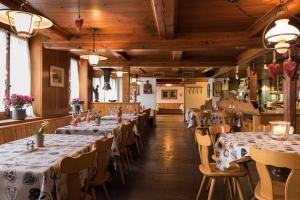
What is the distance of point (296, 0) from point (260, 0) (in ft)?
1.38

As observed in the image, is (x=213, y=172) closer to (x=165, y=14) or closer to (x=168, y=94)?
(x=165, y=14)

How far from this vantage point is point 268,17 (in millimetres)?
3934

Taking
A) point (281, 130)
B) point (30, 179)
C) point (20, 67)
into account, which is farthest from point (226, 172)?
point (20, 67)

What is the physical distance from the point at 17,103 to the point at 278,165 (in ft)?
13.8

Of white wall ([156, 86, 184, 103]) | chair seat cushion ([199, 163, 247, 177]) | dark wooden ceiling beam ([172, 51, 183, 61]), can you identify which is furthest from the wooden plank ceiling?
white wall ([156, 86, 184, 103])

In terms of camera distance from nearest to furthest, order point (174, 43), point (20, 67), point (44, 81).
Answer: point (20, 67) → point (174, 43) → point (44, 81)

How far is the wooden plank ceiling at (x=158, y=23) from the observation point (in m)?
3.52

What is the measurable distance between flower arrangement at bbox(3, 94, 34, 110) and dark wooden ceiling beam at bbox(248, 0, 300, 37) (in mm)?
4203

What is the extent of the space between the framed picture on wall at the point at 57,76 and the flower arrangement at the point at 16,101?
61.0 inches

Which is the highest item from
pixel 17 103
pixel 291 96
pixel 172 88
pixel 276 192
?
pixel 172 88

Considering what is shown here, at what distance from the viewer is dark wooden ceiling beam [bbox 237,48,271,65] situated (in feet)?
20.3

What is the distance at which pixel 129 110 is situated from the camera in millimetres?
8812

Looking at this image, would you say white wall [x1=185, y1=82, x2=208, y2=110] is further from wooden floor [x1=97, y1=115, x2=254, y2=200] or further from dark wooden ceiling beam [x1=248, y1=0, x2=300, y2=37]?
dark wooden ceiling beam [x1=248, y1=0, x2=300, y2=37]

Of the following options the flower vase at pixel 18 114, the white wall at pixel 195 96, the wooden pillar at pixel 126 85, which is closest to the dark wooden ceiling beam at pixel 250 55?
the wooden pillar at pixel 126 85
